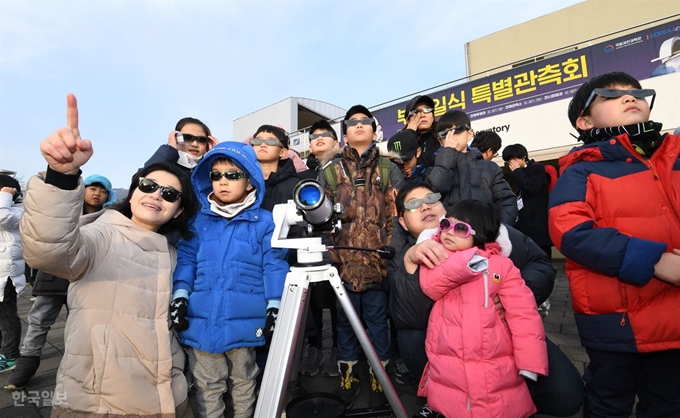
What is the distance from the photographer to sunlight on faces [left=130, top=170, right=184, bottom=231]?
190 cm

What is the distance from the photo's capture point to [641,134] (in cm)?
167

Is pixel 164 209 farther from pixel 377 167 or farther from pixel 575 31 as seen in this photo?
pixel 575 31

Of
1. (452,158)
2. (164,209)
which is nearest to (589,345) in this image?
(452,158)

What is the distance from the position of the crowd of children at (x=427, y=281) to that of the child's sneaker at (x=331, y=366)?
832 mm

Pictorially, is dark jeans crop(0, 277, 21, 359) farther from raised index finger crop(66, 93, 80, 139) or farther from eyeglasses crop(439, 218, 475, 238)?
eyeglasses crop(439, 218, 475, 238)

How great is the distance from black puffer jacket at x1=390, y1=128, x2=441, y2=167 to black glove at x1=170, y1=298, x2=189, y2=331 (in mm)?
2632

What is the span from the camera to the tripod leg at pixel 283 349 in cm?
138

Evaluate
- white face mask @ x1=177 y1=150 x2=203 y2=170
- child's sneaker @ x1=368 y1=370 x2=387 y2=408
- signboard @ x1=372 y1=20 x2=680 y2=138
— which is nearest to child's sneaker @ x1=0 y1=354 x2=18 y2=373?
white face mask @ x1=177 y1=150 x2=203 y2=170

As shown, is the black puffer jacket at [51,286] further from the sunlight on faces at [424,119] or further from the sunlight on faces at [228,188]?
the sunlight on faces at [424,119]

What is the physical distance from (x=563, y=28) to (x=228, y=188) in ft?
44.4

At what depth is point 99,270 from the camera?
167 centimetres

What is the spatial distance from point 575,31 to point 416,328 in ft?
43.8

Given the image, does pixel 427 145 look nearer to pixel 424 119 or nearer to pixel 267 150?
pixel 424 119

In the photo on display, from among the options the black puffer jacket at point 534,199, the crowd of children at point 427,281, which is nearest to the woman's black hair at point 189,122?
the crowd of children at point 427,281
